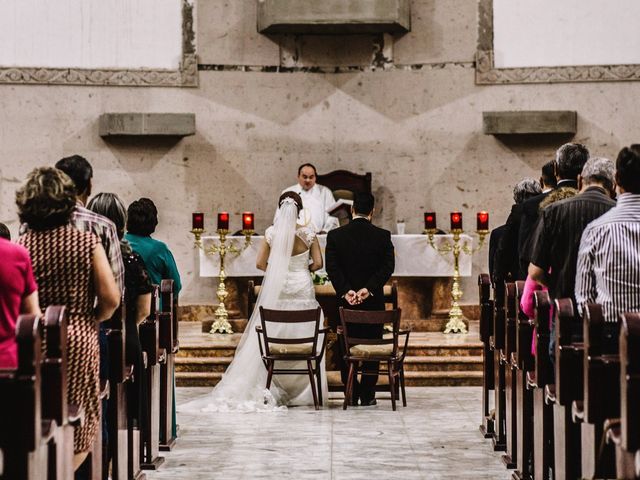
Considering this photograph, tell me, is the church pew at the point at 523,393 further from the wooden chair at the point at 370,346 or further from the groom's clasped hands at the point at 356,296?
the groom's clasped hands at the point at 356,296

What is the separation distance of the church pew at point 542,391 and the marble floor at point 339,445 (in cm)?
82

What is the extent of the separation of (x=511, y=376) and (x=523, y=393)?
49cm

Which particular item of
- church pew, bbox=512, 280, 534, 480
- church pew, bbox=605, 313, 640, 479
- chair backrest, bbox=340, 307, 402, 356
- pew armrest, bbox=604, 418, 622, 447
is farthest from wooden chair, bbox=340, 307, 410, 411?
church pew, bbox=605, 313, 640, 479

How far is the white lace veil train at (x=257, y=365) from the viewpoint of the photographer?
7.96m

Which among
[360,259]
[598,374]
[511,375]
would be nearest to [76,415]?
[598,374]

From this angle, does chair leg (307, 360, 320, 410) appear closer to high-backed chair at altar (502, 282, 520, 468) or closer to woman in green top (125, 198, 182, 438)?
woman in green top (125, 198, 182, 438)

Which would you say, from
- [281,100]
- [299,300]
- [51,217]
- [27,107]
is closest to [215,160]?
[281,100]

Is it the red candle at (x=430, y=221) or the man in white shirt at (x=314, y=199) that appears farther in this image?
the man in white shirt at (x=314, y=199)

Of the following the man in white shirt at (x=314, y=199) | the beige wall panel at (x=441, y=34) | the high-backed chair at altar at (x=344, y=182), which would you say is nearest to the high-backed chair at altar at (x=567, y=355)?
the man in white shirt at (x=314, y=199)

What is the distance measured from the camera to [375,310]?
7.97 metres

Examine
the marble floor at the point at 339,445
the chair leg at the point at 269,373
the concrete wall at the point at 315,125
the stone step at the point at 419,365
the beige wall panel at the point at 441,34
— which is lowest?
the marble floor at the point at 339,445

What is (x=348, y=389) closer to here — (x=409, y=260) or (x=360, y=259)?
(x=360, y=259)

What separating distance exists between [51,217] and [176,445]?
319 centimetres

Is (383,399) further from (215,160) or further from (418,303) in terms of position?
(215,160)
